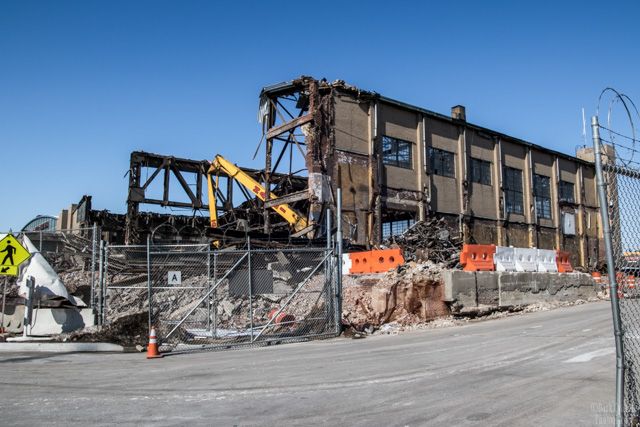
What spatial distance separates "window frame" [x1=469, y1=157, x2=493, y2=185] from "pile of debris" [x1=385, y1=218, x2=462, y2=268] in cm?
709

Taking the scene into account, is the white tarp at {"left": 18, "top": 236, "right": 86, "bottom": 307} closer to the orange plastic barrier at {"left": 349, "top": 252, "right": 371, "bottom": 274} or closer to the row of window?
the orange plastic barrier at {"left": 349, "top": 252, "right": 371, "bottom": 274}

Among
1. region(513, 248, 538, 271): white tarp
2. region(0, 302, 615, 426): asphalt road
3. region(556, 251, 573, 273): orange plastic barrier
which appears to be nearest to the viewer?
region(0, 302, 615, 426): asphalt road

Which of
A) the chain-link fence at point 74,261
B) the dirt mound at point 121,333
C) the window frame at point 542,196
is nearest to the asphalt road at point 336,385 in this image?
the dirt mound at point 121,333

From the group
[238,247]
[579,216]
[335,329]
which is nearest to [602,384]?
[335,329]

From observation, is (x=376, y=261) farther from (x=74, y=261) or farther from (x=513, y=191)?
(x=513, y=191)

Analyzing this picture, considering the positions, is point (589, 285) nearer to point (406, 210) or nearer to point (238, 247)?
point (406, 210)

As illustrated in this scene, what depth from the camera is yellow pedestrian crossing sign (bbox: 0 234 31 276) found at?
44.1 feet

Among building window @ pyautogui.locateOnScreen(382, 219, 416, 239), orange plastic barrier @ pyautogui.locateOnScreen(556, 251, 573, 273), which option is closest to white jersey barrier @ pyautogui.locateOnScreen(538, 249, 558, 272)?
orange plastic barrier @ pyautogui.locateOnScreen(556, 251, 573, 273)

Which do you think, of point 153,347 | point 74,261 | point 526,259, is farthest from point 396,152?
point 153,347

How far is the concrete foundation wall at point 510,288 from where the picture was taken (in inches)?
703

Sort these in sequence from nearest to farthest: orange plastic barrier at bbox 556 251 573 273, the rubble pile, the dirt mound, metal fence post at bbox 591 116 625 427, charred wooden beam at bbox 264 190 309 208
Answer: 1. metal fence post at bbox 591 116 625 427
2. the dirt mound
3. the rubble pile
4. orange plastic barrier at bbox 556 251 573 273
5. charred wooden beam at bbox 264 190 309 208

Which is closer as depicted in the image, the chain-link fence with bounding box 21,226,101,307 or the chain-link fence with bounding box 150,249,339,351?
the chain-link fence with bounding box 150,249,339,351

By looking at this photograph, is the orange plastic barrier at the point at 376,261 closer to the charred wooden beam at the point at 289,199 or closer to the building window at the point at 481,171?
the charred wooden beam at the point at 289,199

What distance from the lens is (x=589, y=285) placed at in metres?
22.6
